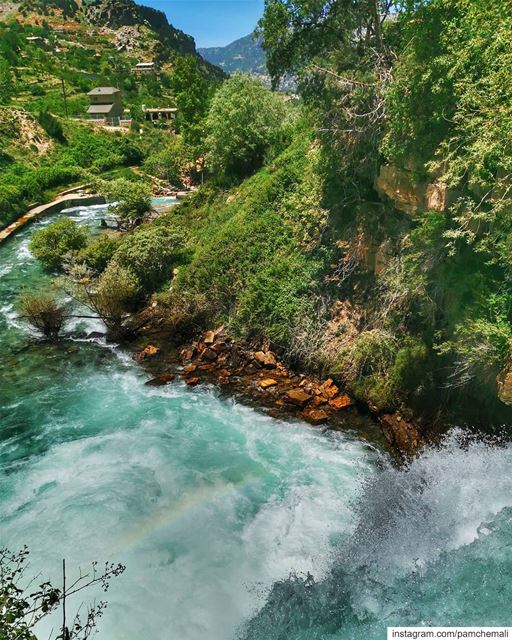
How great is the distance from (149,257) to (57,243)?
8802 mm

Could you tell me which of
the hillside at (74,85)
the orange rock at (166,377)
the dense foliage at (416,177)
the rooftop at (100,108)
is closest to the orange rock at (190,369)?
the orange rock at (166,377)

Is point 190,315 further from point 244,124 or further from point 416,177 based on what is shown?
point 244,124

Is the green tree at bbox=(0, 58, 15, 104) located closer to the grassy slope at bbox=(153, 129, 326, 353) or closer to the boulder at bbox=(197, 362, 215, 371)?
the grassy slope at bbox=(153, 129, 326, 353)

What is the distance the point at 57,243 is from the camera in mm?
30672

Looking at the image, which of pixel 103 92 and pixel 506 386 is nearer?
pixel 506 386

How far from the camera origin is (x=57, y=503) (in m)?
13.0

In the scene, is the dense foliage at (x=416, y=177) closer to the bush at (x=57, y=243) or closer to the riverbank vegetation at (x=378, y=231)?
the riverbank vegetation at (x=378, y=231)

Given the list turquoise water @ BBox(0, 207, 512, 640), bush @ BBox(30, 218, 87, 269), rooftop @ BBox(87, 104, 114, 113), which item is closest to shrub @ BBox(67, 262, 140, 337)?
turquoise water @ BBox(0, 207, 512, 640)

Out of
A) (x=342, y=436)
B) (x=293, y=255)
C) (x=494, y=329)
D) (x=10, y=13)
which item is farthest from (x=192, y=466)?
(x=10, y=13)

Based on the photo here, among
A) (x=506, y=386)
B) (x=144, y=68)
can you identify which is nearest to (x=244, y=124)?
(x=506, y=386)

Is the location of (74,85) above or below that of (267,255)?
above

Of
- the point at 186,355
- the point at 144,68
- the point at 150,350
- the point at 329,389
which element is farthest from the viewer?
the point at 144,68

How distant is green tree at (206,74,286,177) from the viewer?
32.3 meters

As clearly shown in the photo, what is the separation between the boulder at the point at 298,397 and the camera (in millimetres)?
16445
